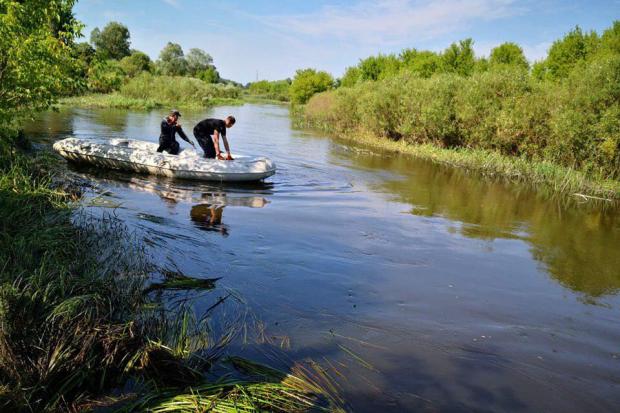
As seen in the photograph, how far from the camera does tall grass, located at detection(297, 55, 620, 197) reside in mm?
16781

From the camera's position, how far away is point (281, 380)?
4.14 metres

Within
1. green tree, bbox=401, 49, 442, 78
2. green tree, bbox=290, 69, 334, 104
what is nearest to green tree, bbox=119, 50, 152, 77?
green tree, bbox=290, 69, 334, 104

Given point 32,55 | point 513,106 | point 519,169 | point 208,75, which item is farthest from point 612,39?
point 208,75

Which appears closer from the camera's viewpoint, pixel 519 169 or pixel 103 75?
pixel 103 75

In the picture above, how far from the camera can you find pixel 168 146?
13.0 metres

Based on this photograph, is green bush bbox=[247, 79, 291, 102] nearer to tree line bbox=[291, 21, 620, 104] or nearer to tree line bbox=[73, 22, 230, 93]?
tree line bbox=[73, 22, 230, 93]

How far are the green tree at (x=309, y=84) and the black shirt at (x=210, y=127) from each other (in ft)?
158

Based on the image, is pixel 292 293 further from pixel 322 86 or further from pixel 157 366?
pixel 322 86

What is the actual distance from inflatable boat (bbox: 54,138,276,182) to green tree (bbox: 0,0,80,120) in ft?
13.0

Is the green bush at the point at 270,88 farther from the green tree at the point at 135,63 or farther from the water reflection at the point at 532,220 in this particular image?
the water reflection at the point at 532,220

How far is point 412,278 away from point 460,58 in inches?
1352

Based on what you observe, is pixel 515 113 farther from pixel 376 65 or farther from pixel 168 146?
pixel 376 65

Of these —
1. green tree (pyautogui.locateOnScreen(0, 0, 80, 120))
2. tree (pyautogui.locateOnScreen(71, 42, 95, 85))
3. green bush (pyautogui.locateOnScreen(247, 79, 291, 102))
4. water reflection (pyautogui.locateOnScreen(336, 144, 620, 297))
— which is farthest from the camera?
green bush (pyautogui.locateOnScreen(247, 79, 291, 102))

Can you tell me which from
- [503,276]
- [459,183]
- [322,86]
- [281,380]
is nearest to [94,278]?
[281,380]
